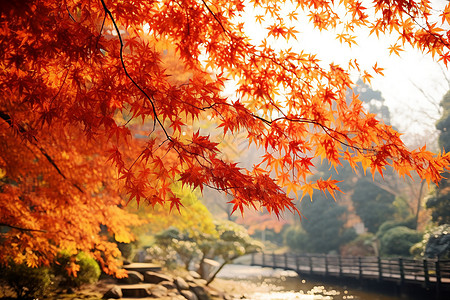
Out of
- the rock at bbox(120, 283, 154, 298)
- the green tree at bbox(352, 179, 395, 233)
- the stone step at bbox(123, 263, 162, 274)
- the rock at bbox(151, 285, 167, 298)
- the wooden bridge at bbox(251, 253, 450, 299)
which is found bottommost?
the wooden bridge at bbox(251, 253, 450, 299)

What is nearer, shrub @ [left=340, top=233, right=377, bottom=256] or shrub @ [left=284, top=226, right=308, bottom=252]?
shrub @ [left=340, top=233, right=377, bottom=256]

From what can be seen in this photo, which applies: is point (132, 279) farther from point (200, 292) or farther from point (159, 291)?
point (200, 292)

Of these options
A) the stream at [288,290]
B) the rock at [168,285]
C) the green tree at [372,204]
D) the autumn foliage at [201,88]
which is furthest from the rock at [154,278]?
the green tree at [372,204]

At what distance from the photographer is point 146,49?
9.84 feet

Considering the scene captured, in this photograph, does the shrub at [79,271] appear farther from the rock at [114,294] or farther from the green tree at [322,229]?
the green tree at [322,229]

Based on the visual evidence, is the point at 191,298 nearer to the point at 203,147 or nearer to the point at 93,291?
the point at 93,291

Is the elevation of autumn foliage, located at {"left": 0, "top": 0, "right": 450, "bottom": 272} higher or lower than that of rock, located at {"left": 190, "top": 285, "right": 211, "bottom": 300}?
higher

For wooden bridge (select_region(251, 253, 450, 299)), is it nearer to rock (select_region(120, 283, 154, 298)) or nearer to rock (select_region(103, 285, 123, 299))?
rock (select_region(120, 283, 154, 298))

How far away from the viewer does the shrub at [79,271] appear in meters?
9.41

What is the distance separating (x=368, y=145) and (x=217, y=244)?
39.9ft

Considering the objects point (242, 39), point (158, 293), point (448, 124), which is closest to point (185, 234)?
point (158, 293)

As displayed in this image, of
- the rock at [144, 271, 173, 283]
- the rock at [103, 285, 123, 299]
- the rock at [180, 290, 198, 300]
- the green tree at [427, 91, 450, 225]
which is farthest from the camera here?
the green tree at [427, 91, 450, 225]

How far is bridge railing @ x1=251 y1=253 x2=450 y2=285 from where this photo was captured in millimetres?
12620

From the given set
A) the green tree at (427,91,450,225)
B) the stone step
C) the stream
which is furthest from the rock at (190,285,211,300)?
the green tree at (427,91,450,225)
